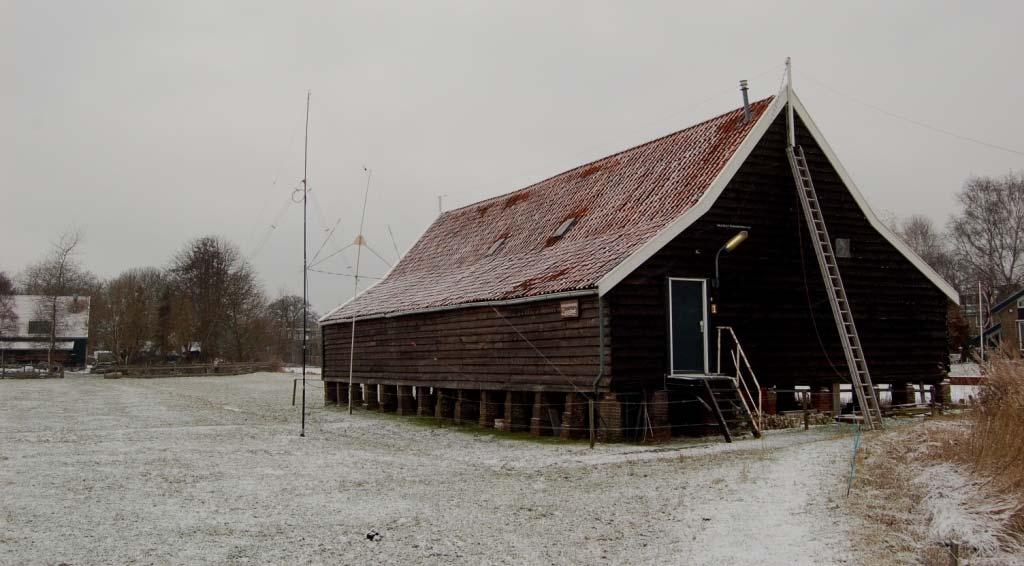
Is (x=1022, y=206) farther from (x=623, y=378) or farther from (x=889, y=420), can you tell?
(x=623, y=378)

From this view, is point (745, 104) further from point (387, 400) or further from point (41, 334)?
point (41, 334)

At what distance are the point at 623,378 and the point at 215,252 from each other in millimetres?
60695

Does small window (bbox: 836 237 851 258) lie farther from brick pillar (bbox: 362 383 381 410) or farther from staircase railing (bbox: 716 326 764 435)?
brick pillar (bbox: 362 383 381 410)

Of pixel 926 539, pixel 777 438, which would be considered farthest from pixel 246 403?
pixel 926 539

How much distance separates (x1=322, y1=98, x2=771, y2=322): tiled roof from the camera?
1720 centimetres

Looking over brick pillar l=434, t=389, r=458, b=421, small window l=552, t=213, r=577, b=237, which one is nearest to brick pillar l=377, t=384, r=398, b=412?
brick pillar l=434, t=389, r=458, b=421

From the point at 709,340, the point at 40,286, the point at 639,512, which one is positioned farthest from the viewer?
the point at 40,286

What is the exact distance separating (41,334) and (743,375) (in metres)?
67.7

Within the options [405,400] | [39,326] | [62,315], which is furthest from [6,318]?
[405,400]

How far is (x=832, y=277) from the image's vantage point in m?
17.4

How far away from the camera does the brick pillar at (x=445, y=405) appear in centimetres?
2117

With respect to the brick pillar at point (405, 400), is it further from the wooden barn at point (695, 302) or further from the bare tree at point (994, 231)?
the bare tree at point (994, 231)

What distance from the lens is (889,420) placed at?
57.9ft

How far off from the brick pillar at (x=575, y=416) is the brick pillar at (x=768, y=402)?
3658 mm
